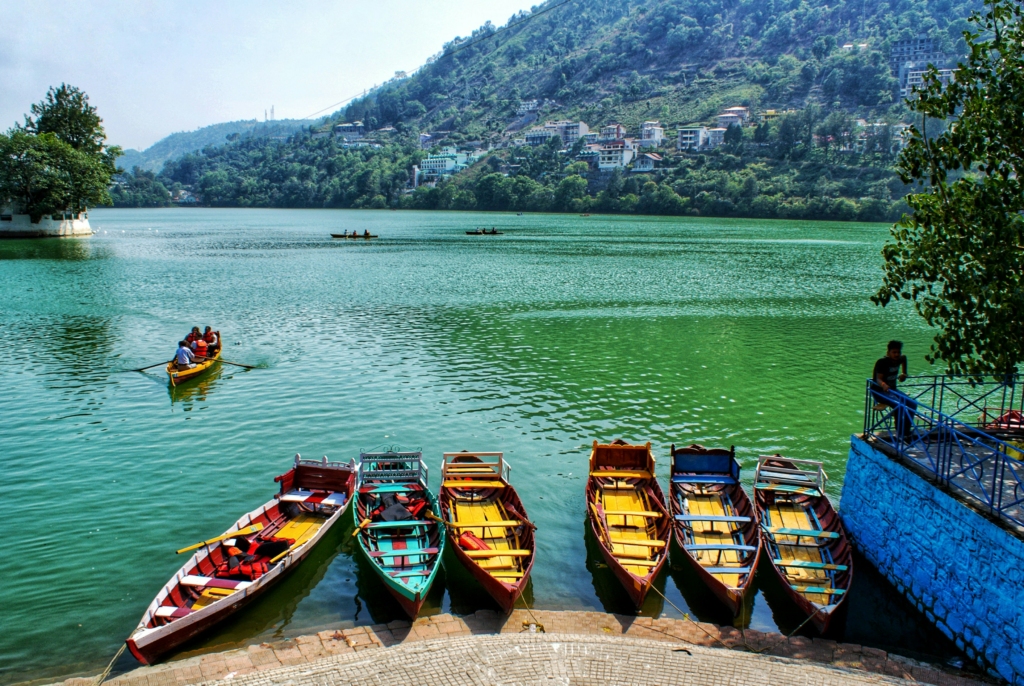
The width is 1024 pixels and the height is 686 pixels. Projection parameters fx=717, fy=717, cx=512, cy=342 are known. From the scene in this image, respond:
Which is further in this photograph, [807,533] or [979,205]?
[807,533]

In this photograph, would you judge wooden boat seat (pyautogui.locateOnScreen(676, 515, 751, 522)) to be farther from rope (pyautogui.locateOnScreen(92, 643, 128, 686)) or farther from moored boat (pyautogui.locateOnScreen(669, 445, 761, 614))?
rope (pyautogui.locateOnScreen(92, 643, 128, 686))

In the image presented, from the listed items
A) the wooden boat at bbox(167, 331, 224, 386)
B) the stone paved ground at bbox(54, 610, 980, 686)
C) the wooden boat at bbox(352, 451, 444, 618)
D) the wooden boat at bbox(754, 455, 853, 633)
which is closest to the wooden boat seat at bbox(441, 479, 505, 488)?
the wooden boat at bbox(352, 451, 444, 618)

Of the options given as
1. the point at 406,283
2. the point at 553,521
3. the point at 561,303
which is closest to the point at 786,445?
the point at 553,521

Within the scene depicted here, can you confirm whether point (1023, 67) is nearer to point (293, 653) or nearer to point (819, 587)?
point (819, 587)

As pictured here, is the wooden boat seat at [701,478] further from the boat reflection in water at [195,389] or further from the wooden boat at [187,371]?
the wooden boat at [187,371]

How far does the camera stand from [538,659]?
10.6 meters

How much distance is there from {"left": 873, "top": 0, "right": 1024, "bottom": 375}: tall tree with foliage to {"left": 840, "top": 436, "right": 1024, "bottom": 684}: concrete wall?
2.81 m

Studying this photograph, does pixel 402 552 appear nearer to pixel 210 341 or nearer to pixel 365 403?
pixel 365 403

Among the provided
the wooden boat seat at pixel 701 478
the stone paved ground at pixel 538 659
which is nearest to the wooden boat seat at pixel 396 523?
the stone paved ground at pixel 538 659

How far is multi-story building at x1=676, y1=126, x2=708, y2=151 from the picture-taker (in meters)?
194

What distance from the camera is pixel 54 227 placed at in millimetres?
97500

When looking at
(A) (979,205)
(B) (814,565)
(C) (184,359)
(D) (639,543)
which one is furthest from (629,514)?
(C) (184,359)

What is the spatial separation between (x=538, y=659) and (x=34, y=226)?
353ft

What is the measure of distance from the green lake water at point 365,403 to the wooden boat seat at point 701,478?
2293 mm
